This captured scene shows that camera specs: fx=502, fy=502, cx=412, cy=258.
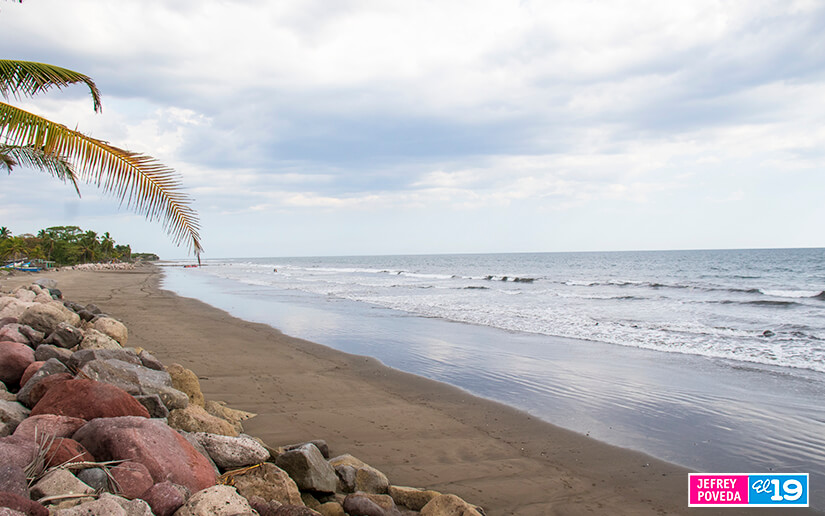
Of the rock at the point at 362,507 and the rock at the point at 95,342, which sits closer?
the rock at the point at 362,507

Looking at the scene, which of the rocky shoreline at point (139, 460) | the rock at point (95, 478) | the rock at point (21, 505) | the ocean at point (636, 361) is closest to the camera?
the rock at point (21, 505)

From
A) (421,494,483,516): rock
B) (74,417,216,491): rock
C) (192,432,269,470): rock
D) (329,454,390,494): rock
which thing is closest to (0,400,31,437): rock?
(74,417,216,491): rock

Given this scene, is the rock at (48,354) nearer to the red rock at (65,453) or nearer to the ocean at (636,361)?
the red rock at (65,453)

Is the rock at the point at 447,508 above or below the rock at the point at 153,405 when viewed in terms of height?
below

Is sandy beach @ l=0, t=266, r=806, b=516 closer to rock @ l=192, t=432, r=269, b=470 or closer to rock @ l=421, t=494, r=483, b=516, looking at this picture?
rock @ l=421, t=494, r=483, b=516

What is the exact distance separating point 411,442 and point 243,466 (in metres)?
2.68

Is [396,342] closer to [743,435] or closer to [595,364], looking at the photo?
[595,364]

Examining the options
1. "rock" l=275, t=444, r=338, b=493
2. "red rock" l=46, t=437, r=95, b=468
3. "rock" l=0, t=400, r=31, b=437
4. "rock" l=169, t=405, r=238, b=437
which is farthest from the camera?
"rock" l=169, t=405, r=238, b=437

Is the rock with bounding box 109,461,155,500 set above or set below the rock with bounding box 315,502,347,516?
above

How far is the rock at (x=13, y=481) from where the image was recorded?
2.53 meters

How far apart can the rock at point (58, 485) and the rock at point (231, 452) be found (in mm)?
1298

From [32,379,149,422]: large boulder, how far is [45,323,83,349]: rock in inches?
141

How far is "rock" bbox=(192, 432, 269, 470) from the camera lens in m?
4.11

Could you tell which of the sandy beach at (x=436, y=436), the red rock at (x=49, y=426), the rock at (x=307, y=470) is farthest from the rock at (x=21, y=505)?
the sandy beach at (x=436, y=436)
